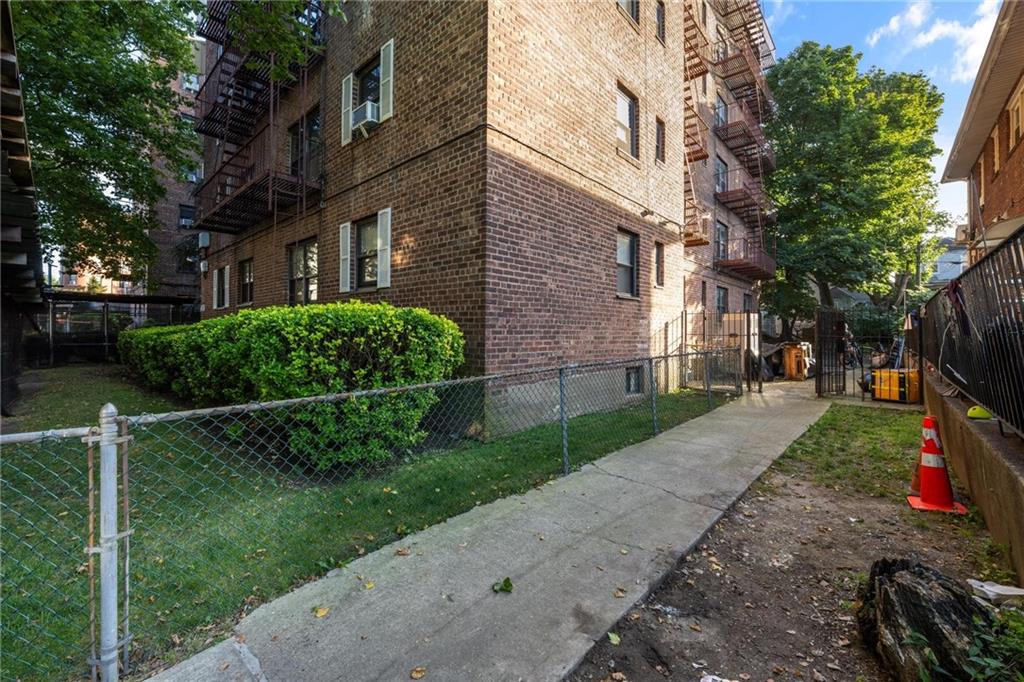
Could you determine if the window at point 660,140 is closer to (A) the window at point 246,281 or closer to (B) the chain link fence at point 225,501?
(B) the chain link fence at point 225,501

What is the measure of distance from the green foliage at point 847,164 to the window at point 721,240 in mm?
4544

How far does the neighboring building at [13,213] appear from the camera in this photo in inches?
152

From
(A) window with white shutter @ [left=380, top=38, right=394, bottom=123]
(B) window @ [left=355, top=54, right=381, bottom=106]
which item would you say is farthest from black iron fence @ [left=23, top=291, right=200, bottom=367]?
(A) window with white shutter @ [left=380, top=38, right=394, bottom=123]

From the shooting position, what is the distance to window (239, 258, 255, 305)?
12.9m

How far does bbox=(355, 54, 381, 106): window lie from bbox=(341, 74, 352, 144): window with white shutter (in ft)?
0.51

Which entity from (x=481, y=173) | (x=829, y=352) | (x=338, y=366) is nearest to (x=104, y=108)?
(x=481, y=173)

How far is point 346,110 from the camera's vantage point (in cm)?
911

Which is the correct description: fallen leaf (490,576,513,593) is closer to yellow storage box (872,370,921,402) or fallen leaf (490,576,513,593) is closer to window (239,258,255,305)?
yellow storage box (872,370,921,402)

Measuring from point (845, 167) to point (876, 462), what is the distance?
19079 millimetres

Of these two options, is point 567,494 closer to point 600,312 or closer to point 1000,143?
point 600,312

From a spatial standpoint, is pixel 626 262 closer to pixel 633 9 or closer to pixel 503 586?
pixel 633 9

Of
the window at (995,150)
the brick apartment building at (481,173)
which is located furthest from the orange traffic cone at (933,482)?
the window at (995,150)

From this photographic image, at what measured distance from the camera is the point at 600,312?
28.5 feet

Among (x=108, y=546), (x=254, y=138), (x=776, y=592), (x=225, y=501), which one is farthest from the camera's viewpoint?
(x=254, y=138)
